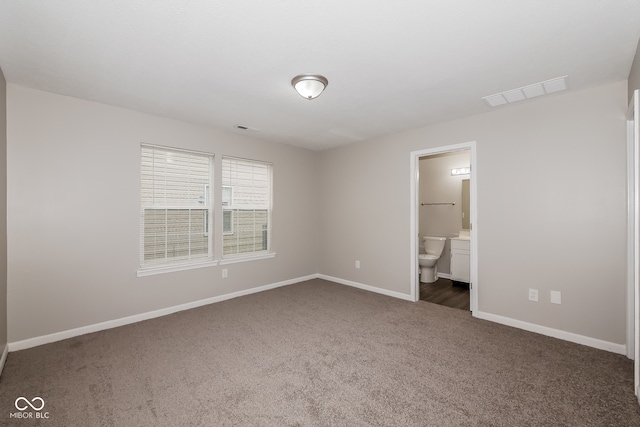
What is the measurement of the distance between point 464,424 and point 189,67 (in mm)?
3201

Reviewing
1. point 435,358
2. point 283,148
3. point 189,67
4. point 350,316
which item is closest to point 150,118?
point 189,67

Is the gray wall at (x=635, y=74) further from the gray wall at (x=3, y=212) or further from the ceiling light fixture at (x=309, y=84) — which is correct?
the gray wall at (x=3, y=212)

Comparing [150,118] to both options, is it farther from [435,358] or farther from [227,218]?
[435,358]

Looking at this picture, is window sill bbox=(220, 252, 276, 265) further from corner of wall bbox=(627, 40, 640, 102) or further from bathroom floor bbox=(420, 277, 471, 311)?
corner of wall bbox=(627, 40, 640, 102)

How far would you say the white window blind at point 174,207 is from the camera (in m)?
3.64

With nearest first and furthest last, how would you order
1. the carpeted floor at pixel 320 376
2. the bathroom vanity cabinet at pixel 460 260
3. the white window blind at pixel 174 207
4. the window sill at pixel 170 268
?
1. the carpeted floor at pixel 320 376
2. the window sill at pixel 170 268
3. the white window blind at pixel 174 207
4. the bathroom vanity cabinet at pixel 460 260

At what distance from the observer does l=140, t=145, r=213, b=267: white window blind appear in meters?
3.64

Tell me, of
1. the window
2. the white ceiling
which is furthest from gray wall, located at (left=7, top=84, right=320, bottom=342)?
the window

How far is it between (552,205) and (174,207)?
438cm

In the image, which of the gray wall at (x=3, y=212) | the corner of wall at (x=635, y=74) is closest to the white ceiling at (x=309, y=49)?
the corner of wall at (x=635, y=74)

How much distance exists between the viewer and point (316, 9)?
173 centimetres

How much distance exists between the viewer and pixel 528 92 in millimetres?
2893

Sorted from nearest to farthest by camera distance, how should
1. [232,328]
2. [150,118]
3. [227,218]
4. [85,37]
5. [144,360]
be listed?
[85,37] → [144,360] → [232,328] → [150,118] → [227,218]

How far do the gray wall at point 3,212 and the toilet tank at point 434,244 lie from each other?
5.69 m
